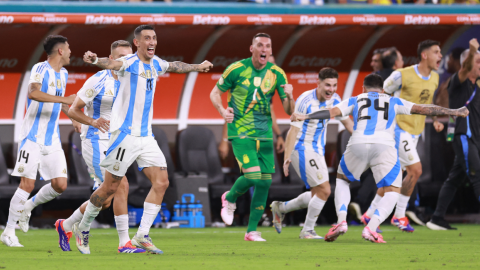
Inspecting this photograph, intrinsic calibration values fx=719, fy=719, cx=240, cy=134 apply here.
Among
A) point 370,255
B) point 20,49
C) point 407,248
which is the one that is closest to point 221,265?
point 370,255

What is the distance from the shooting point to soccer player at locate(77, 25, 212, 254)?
6.11 meters

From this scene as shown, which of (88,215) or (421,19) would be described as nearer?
(88,215)

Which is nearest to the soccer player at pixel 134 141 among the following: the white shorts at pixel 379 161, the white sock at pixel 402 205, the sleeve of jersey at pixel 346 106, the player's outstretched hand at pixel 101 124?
the player's outstretched hand at pixel 101 124

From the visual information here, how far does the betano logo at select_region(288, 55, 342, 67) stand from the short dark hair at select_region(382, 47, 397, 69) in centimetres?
198

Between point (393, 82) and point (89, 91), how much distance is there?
14.9 feet

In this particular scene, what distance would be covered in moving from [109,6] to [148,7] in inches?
22.0

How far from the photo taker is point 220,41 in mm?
11797

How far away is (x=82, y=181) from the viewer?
35.8ft

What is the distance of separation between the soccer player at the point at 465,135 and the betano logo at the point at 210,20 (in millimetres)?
3389

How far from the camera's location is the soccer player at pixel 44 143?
7566mm

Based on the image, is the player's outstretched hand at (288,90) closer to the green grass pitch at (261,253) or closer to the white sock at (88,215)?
the green grass pitch at (261,253)

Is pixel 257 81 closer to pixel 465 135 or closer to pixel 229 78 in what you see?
pixel 229 78

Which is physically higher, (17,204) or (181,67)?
(181,67)

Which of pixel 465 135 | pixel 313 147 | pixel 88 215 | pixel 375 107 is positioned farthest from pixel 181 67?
pixel 465 135
